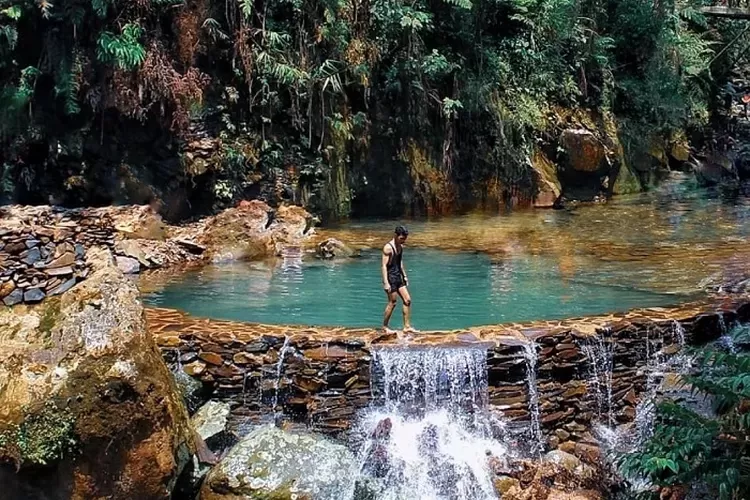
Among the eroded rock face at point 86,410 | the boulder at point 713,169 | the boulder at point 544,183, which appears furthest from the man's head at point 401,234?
the boulder at point 713,169

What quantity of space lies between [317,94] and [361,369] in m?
10.3

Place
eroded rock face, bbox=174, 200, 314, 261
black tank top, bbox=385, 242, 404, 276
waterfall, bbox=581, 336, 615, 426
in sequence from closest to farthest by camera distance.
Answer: waterfall, bbox=581, 336, 615, 426, black tank top, bbox=385, 242, 404, 276, eroded rock face, bbox=174, 200, 314, 261

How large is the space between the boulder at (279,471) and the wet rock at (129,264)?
6.22 meters

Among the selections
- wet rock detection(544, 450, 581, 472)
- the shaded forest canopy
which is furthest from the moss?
the shaded forest canopy

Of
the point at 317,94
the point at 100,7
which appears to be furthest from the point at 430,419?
the point at 317,94

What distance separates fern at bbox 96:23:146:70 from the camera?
1340 cm

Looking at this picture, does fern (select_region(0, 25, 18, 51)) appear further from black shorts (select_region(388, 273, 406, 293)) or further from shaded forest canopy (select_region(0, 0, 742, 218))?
black shorts (select_region(388, 273, 406, 293))

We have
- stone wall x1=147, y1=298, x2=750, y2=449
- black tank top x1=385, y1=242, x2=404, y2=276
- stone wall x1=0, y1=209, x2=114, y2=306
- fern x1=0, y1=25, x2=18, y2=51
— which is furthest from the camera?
fern x1=0, y1=25, x2=18, y2=51

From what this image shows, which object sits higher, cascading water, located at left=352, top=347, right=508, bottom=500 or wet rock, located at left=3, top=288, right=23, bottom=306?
wet rock, located at left=3, top=288, right=23, bottom=306

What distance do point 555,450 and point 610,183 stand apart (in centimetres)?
1519

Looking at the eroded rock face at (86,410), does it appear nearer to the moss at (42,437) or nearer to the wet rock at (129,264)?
the moss at (42,437)

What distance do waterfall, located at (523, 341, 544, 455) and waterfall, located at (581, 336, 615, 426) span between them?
0.57 meters

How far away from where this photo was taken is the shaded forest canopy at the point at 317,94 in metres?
14.0

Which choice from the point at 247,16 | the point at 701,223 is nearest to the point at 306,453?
the point at 247,16
